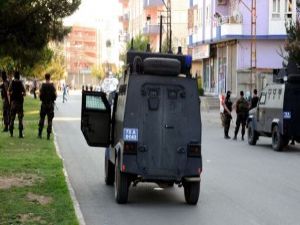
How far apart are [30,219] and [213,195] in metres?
4.25

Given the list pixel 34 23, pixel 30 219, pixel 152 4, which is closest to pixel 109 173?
pixel 30 219

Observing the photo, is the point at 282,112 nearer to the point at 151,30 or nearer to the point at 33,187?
the point at 33,187

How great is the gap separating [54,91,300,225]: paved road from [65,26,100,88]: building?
156 m

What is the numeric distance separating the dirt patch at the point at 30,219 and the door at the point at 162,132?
2.31 m

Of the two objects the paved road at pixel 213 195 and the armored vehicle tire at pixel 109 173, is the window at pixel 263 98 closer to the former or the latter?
the paved road at pixel 213 195

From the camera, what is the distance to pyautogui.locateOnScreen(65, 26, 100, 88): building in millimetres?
178875

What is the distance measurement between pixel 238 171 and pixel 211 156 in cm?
361

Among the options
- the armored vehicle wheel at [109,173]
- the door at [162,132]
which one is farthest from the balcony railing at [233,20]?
the door at [162,132]

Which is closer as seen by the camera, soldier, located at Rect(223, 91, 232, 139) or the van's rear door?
the van's rear door

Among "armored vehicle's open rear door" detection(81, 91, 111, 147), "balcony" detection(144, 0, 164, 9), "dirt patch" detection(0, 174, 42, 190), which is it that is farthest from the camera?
"balcony" detection(144, 0, 164, 9)

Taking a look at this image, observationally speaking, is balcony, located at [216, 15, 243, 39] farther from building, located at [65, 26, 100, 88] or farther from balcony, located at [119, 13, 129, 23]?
building, located at [65, 26, 100, 88]

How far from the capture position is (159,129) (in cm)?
1122

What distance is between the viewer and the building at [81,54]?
17888 centimetres

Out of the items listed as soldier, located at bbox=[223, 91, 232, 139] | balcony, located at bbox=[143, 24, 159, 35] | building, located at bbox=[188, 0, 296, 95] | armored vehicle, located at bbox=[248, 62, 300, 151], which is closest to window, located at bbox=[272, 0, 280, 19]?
building, located at bbox=[188, 0, 296, 95]
